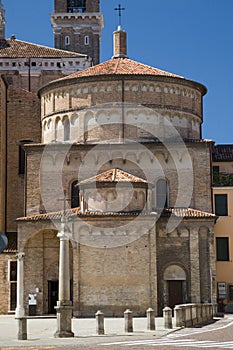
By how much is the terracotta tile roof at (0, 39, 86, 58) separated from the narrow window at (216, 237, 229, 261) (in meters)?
16.9

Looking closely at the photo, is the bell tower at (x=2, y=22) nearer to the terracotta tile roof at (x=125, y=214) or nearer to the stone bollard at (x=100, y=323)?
the terracotta tile roof at (x=125, y=214)

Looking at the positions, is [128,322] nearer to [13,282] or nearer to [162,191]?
[13,282]

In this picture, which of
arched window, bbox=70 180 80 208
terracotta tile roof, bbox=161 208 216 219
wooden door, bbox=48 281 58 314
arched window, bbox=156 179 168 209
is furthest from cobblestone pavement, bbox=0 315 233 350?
arched window, bbox=70 180 80 208

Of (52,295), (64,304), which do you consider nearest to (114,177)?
(52,295)

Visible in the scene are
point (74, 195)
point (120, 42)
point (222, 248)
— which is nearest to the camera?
point (74, 195)

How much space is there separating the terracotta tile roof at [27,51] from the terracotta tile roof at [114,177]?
15906mm

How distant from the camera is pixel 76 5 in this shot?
6072cm

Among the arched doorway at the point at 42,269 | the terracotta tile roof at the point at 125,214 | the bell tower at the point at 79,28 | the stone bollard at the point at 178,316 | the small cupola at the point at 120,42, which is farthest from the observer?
the bell tower at the point at 79,28

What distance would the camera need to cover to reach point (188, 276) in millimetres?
34562

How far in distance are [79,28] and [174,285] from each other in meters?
31.0

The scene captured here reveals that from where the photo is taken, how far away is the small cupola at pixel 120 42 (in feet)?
142

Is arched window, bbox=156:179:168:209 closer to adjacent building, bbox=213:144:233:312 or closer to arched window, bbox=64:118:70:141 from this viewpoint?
adjacent building, bbox=213:144:233:312

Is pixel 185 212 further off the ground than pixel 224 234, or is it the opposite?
pixel 185 212

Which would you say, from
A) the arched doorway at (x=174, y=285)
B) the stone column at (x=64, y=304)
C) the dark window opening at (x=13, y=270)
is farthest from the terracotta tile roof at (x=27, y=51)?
the stone column at (x=64, y=304)
